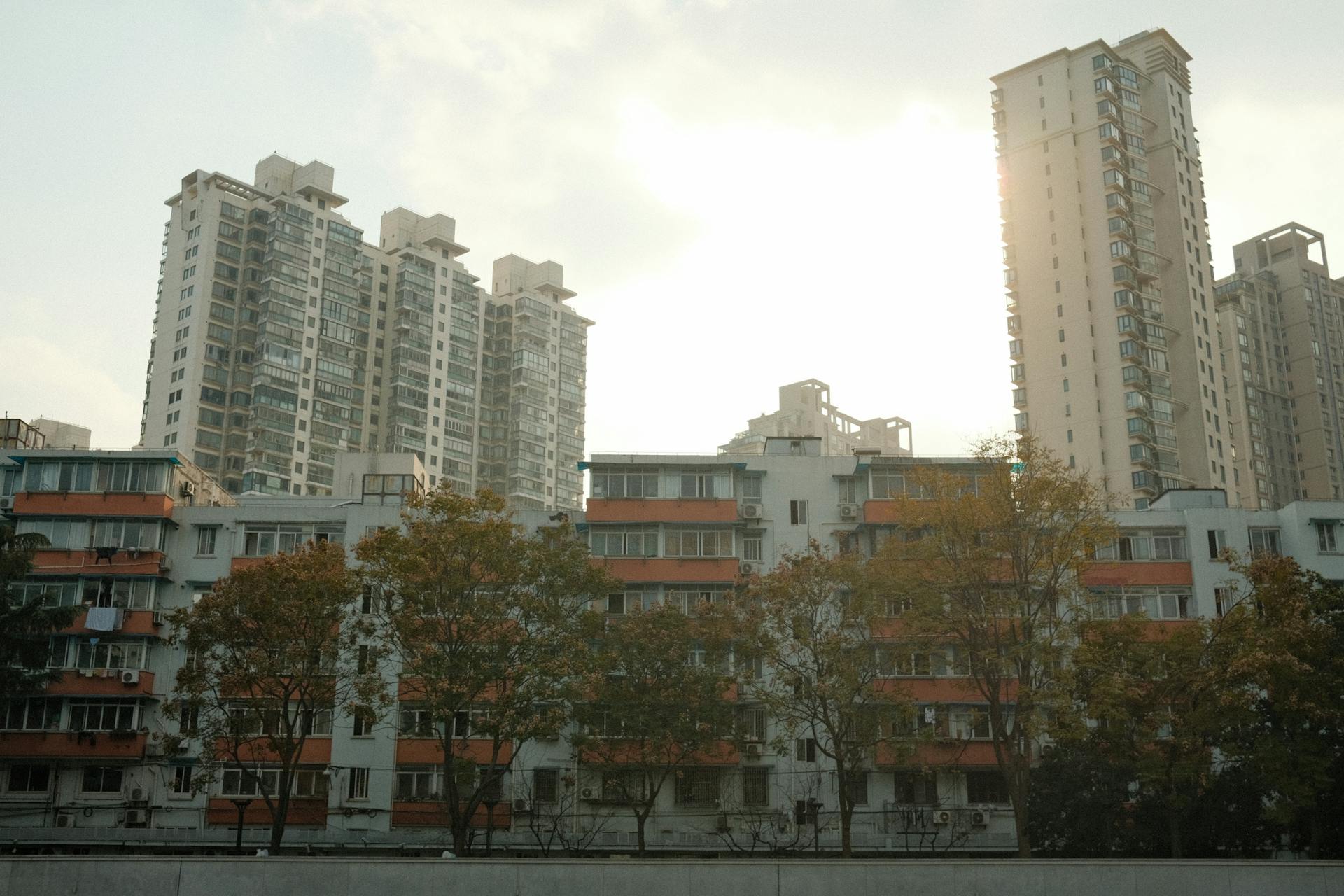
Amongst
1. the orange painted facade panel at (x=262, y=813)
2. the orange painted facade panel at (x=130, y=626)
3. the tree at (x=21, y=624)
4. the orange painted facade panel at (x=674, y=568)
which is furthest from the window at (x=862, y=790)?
the tree at (x=21, y=624)

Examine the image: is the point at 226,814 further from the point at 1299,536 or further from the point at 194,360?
the point at 194,360

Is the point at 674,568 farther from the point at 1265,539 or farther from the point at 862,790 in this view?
the point at 1265,539

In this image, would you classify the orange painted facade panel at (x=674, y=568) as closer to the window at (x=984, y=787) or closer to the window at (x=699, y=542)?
the window at (x=699, y=542)

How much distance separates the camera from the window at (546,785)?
51.9m

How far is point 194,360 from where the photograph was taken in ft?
357

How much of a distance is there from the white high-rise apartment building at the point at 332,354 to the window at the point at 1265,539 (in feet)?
253

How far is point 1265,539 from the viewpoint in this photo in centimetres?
5781

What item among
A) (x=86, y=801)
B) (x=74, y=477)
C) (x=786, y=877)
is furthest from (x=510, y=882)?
(x=74, y=477)

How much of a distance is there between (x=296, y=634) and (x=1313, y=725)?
34.9 m

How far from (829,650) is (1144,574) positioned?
2086 cm

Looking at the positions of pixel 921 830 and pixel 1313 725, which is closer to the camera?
pixel 1313 725

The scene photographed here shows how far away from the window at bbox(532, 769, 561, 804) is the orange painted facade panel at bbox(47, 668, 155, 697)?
16.4m

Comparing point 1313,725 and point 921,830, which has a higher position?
point 1313,725

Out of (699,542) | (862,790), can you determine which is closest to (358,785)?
(699,542)
